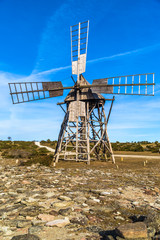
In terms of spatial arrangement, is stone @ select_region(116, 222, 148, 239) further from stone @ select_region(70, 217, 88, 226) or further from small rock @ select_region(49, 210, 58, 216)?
small rock @ select_region(49, 210, 58, 216)

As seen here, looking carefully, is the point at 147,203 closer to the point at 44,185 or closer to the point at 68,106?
the point at 44,185

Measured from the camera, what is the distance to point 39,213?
570 cm

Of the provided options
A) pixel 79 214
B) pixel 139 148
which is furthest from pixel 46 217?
pixel 139 148

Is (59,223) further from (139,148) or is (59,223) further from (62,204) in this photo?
(139,148)

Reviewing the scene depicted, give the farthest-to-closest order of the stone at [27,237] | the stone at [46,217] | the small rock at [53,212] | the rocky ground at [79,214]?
1. the small rock at [53,212]
2. the stone at [46,217]
3. the rocky ground at [79,214]
4. the stone at [27,237]

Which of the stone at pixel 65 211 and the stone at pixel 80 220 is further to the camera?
the stone at pixel 65 211

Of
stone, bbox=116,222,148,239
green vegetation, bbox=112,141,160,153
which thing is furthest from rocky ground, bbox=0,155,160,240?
green vegetation, bbox=112,141,160,153

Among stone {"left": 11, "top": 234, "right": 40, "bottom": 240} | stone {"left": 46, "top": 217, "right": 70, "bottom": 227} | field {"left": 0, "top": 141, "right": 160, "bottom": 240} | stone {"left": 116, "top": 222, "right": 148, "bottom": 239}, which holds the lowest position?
field {"left": 0, "top": 141, "right": 160, "bottom": 240}

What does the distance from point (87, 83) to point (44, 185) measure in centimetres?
1577

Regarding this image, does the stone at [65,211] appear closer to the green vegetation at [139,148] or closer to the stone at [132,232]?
the stone at [132,232]

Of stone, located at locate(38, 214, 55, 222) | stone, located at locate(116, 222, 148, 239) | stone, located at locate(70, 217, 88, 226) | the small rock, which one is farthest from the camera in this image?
the small rock

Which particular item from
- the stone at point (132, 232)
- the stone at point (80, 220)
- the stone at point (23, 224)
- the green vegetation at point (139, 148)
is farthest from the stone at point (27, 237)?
the green vegetation at point (139, 148)

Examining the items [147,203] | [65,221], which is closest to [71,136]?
[147,203]

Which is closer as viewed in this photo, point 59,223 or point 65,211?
point 59,223
